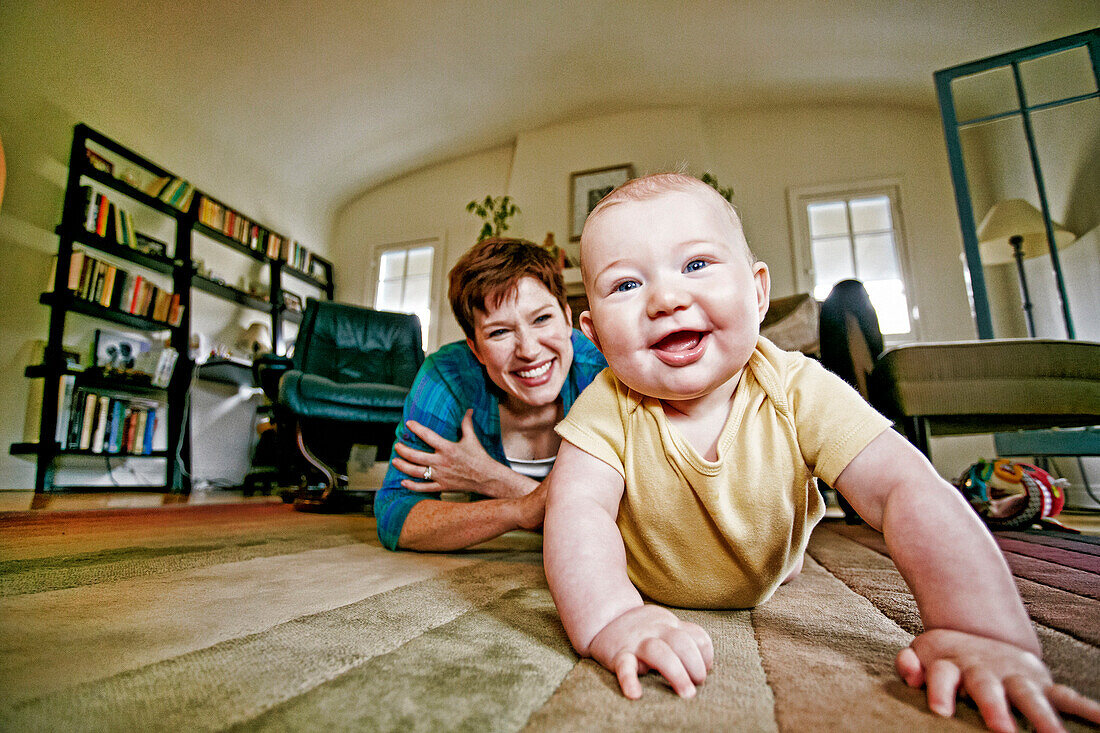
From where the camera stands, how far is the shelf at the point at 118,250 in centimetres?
261

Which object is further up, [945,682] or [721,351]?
[721,351]

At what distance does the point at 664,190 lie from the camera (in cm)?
54

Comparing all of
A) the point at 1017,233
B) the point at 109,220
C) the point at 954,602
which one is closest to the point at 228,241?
the point at 109,220

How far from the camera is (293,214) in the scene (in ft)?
15.3

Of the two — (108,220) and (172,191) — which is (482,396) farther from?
(172,191)

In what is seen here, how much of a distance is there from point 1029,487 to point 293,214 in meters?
5.20

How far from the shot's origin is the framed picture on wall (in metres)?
4.26

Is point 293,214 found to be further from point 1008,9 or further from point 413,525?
point 1008,9

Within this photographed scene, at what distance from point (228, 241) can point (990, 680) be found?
4.33 metres

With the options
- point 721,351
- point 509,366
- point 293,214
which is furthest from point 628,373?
point 293,214

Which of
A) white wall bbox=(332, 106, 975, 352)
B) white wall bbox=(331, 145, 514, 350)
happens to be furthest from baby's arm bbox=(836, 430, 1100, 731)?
white wall bbox=(331, 145, 514, 350)

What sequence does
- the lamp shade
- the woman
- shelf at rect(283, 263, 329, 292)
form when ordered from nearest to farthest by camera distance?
the woman < the lamp shade < shelf at rect(283, 263, 329, 292)

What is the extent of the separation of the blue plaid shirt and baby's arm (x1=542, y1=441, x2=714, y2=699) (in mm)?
536

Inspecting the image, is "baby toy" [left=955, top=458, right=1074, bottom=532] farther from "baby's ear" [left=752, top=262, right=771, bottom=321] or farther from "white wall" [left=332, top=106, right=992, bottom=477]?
"white wall" [left=332, top=106, right=992, bottom=477]
